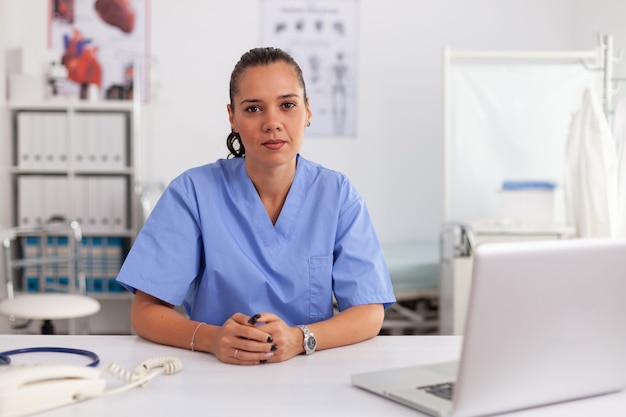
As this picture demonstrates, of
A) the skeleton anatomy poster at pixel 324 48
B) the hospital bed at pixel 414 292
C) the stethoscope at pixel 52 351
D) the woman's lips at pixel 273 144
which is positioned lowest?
the hospital bed at pixel 414 292

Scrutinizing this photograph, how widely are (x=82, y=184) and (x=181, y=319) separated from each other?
9.43ft

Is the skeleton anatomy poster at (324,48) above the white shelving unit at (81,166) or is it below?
above

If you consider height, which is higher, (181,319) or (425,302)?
(181,319)

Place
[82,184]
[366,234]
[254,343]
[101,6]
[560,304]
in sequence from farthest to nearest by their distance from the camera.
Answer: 1. [101,6]
2. [82,184]
3. [366,234]
4. [254,343]
5. [560,304]

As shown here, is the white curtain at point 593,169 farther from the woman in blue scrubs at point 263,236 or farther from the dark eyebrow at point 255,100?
the dark eyebrow at point 255,100

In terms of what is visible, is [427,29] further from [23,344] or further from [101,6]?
[23,344]

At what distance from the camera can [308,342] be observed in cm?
142

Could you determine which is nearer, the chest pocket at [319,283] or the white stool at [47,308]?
the chest pocket at [319,283]

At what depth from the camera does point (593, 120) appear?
127 inches

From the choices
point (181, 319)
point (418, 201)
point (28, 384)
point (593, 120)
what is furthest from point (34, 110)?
point (28, 384)

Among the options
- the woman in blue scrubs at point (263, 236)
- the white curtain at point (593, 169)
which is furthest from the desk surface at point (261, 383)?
the white curtain at point (593, 169)

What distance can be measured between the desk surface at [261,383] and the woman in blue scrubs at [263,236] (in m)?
0.12

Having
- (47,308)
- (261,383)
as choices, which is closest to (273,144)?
(261,383)

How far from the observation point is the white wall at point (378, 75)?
4.52 meters
